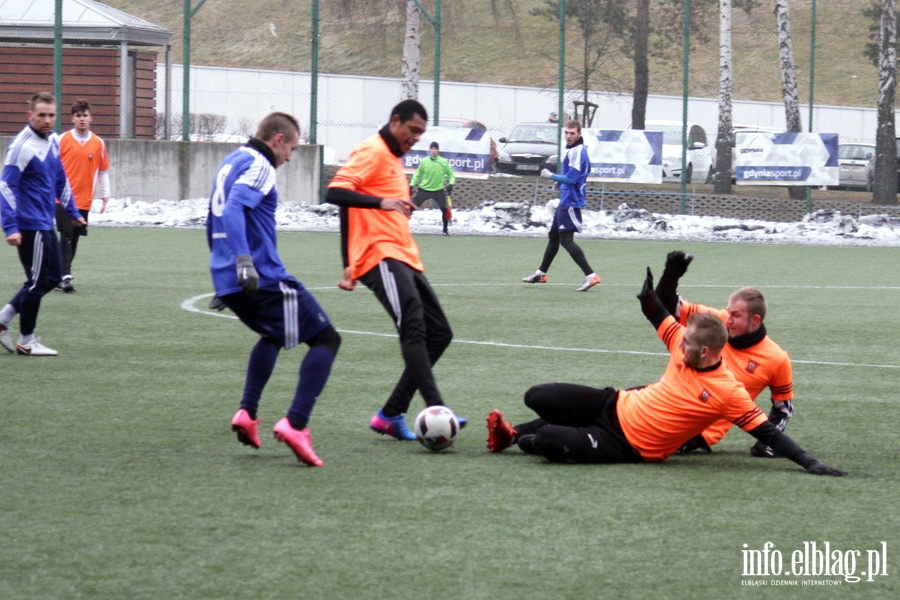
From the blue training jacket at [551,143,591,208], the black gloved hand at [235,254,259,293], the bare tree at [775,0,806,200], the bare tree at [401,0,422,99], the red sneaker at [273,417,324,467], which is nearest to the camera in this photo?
the black gloved hand at [235,254,259,293]

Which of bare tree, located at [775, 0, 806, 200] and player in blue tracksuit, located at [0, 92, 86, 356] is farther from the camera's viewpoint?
bare tree, located at [775, 0, 806, 200]

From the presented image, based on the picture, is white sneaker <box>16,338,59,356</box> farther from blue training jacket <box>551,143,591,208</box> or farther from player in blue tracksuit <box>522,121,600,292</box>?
blue training jacket <box>551,143,591,208</box>

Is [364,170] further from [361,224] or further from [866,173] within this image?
[866,173]

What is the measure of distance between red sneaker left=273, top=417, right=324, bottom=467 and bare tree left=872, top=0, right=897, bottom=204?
2571 centimetres

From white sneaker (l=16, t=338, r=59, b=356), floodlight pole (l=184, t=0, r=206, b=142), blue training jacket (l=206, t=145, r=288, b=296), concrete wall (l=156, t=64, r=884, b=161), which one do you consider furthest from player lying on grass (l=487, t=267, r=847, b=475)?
concrete wall (l=156, t=64, r=884, b=161)

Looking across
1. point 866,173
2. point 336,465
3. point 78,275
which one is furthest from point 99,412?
point 866,173

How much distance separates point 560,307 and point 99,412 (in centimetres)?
667

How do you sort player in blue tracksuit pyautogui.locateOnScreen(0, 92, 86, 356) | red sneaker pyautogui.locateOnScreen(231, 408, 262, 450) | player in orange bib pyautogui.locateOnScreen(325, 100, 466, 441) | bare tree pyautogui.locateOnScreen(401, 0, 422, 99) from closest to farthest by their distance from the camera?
1. red sneaker pyautogui.locateOnScreen(231, 408, 262, 450)
2. player in orange bib pyautogui.locateOnScreen(325, 100, 466, 441)
3. player in blue tracksuit pyautogui.locateOnScreen(0, 92, 86, 356)
4. bare tree pyautogui.locateOnScreen(401, 0, 422, 99)

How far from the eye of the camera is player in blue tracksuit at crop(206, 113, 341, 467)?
5.82 m

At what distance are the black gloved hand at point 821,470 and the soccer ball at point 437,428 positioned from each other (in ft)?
5.25

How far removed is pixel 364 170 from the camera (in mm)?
6508

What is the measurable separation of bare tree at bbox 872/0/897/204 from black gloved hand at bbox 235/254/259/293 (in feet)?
84.8

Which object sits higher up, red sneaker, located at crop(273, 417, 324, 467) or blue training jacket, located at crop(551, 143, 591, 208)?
blue training jacket, located at crop(551, 143, 591, 208)
